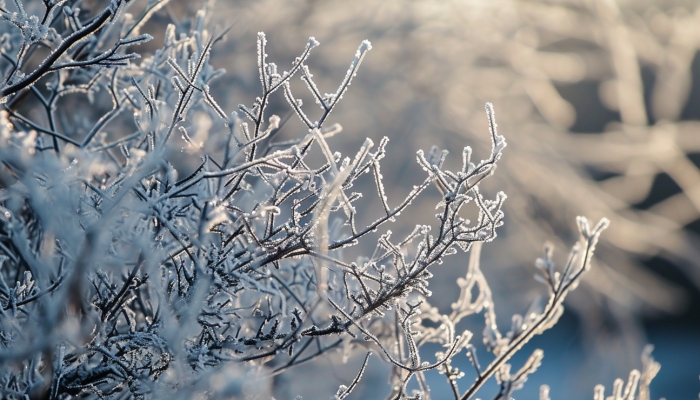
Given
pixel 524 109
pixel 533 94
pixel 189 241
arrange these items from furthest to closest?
pixel 524 109 → pixel 533 94 → pixel 189 241

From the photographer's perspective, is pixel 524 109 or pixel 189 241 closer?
pixel 189 241

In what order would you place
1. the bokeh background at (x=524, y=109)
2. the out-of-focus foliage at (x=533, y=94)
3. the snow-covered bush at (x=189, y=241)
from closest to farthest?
the snow-covered bush at (x=189, y=241) → the bokeh background at (x=524, y=109) → the out-of-focus foliage at (x=533, y=94)

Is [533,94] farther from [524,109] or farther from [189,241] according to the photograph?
[189,241]

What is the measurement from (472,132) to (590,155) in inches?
69.4

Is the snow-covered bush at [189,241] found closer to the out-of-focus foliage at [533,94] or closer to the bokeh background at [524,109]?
the bokeh background at [524,109]

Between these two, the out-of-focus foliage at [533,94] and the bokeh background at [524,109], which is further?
the out-of-focus foliage at [533,94]

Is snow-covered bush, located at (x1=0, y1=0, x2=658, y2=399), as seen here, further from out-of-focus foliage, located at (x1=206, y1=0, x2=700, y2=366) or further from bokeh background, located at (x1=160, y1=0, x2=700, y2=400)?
out-of-focus foliage, located at (x1=206, y1=0, x2=700, y2=366)

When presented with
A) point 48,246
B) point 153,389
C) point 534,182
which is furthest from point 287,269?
point 534,182

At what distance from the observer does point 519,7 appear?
6.18m

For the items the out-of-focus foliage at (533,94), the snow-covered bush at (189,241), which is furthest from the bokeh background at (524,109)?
the snow-covered bush at (189,241)

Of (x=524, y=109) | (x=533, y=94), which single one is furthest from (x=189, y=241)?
(x=524, y=109)

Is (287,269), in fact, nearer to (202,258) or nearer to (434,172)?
(202,258)

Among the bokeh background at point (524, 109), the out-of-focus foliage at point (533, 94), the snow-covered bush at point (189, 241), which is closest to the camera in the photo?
the snow-covered bush at point (189, 241)

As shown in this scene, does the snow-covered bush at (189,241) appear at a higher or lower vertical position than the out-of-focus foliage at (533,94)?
lower
